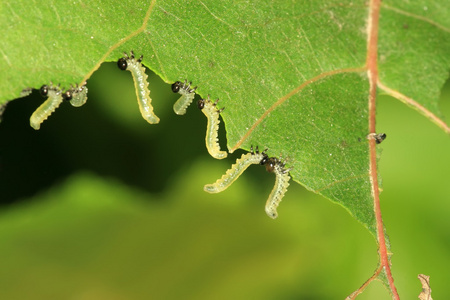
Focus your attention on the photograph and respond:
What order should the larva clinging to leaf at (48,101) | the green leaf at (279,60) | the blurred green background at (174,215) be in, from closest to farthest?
the green leaf at (279,60) → the larva clinging to leaf at (48,101) → the blurred green background at (174,215)

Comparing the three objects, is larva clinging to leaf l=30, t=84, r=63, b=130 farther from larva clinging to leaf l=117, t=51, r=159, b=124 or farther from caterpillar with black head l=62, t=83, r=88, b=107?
larva clinging to leaf l=117, t=51, r=159, b=124

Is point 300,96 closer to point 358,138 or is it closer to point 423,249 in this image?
point 358,138

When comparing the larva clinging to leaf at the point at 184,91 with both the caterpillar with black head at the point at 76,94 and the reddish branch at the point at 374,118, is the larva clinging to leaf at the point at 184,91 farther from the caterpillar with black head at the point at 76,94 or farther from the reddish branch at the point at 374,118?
the reddish branch at the point at 374,118

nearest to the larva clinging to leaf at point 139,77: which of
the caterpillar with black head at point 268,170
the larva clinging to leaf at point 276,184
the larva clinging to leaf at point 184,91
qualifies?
the larva clinging to leaf at point 184,91

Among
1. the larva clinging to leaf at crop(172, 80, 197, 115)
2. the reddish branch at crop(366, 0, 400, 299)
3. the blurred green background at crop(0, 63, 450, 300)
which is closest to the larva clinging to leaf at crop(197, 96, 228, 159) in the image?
the larva clinging to leaf at crop(172, 80, 197, 115)

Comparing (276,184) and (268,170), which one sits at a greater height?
(268,170)

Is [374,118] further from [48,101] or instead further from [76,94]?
[48,101]

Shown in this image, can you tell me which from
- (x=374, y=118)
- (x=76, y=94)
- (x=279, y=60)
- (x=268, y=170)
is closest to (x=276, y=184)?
(x=268, y=170)
